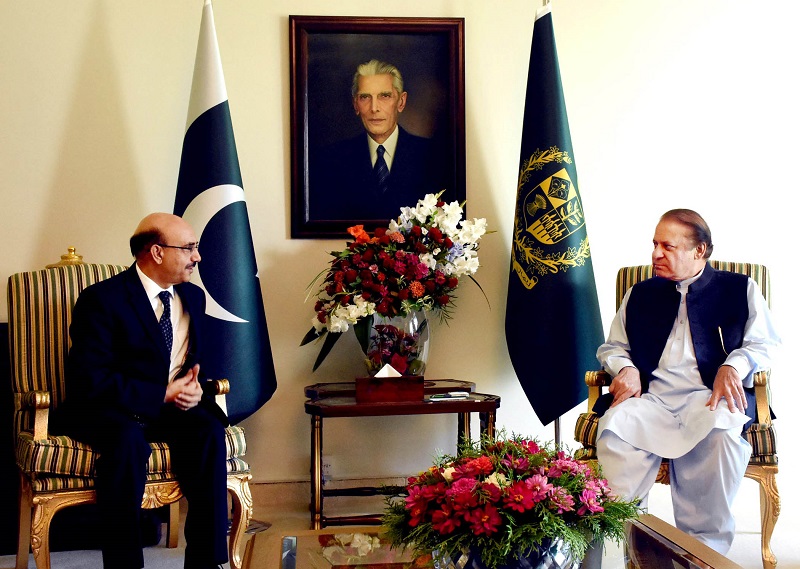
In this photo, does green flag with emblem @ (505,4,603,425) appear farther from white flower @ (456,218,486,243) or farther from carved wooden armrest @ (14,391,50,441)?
carved wooden armrest @ (14,391,50,441)

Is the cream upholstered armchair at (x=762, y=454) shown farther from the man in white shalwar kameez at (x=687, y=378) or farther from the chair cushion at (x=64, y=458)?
the chair cushion at (x=64, y=458)

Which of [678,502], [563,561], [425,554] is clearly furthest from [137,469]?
[678,502]

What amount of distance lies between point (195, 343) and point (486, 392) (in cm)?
168

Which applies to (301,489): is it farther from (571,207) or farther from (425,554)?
(425,554)

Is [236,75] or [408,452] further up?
[236,75]

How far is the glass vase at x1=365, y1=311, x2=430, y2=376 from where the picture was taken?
386 cm

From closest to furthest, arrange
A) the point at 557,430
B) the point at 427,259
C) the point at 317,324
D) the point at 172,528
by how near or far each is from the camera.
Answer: the point at 172,528, the point at 427,259, the point at 317,324, the point at 557,430

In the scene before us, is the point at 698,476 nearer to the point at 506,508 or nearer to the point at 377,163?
the point at 506,508

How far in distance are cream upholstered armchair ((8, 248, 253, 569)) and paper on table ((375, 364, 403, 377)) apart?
2.33 feet

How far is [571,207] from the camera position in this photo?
414cm

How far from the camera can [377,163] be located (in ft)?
14.5

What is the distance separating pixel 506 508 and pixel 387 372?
1952 millimetres

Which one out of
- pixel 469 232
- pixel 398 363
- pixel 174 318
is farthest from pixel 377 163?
pixel 174 318

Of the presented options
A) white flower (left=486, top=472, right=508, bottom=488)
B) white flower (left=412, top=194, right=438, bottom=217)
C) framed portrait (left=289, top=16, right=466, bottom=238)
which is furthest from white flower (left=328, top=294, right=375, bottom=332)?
white flower (left=486, top=472, right=508, bottom=488)
